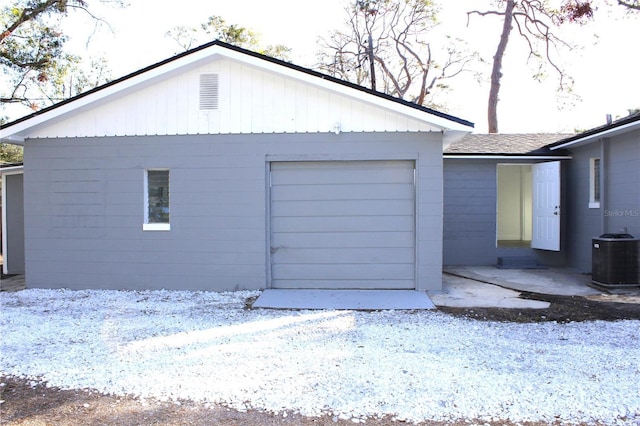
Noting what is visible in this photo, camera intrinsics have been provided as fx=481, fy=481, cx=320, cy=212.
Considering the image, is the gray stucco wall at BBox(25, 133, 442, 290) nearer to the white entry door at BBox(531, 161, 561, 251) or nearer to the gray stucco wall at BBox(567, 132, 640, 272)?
the gray stucco wall at BBox(567, 132, 640, 272)

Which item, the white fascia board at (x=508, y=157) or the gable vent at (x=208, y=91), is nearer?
the gable vent at (x=208, y=91)

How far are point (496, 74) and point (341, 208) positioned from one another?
1650cm

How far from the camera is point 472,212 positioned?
1140 centimetres

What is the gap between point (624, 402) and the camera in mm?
3639

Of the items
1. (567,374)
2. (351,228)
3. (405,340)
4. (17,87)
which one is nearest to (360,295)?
(351,228)

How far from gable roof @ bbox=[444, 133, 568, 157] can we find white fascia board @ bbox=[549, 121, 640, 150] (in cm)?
63

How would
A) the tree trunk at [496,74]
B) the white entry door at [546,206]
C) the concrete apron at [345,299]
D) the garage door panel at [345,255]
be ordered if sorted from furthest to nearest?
the tree trunk at [496,74] < the white entry door at [546,206] < the garage door panel at [345,255] < the concrete apron at [345,299]

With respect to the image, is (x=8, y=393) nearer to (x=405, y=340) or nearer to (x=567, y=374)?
(x=405, y=340)

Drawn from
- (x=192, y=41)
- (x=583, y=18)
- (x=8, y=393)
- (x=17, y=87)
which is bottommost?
(x=8, y=393)

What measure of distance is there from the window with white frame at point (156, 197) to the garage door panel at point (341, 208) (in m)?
1.93

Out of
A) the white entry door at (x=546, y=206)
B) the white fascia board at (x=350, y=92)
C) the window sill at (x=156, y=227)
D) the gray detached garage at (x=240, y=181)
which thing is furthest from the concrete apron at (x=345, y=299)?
the white entry door at (x=546, y=206)

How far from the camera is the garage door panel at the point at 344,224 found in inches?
318

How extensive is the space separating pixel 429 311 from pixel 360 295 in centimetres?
129

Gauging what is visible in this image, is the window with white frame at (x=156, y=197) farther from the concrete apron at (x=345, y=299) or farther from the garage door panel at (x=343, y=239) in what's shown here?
the concrete apron at (x=345, y=299)
